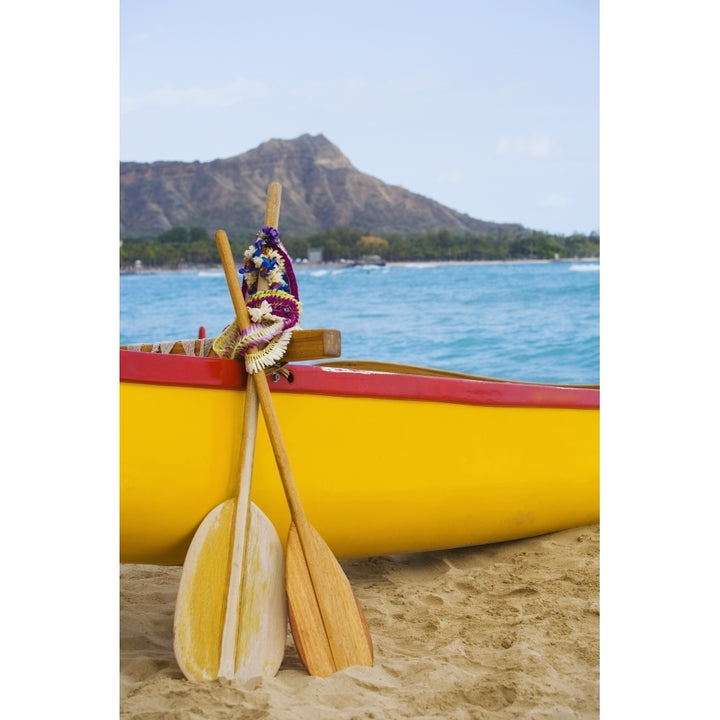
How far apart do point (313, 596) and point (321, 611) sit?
0.12 feet

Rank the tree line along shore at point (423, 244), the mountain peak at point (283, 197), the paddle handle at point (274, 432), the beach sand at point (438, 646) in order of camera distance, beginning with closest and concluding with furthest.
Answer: the beach sand at point (438, 646) < the paddle handle at point (274, 432) < the tree line along shore at point (423, 244) < the mountain peak at point (283, 197)

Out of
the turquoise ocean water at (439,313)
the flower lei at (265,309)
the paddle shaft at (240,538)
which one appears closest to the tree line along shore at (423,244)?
the turquoise ocean water at (439,313)

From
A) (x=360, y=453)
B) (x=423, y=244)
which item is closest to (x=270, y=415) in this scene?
(x=360, y=453)

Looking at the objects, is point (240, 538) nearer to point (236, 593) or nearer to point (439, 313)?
point (236, 593)

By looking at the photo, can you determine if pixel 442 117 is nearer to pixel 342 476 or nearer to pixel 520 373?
pixel 520 373

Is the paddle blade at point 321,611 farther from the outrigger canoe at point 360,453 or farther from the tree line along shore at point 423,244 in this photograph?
the tree line along shore at point 423,244

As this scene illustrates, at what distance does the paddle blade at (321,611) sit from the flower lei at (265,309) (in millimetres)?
390

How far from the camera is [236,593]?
1849 millimetres

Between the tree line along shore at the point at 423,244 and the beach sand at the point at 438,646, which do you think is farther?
the tree line along shore at the point at 423,244

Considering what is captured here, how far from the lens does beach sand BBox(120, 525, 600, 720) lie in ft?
5.53

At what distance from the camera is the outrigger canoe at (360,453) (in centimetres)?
191
